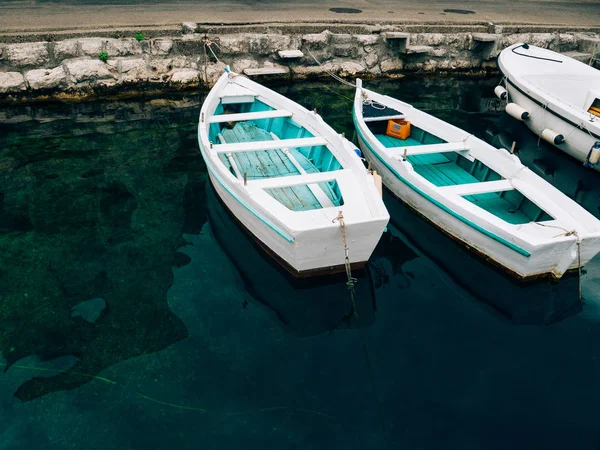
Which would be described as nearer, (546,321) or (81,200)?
(546,321)

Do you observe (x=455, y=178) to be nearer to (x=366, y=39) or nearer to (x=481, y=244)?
(x=481, y=244)

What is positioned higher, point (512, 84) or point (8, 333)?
point (512, 84)

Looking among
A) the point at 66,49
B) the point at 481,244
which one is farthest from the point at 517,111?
the point at 66,49

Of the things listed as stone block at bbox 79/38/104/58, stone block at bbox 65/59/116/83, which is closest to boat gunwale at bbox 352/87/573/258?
stone block at bbox 65/59/116/83

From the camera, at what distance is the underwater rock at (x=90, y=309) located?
7771 mm

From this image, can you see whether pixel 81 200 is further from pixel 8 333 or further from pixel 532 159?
pixel 532 159

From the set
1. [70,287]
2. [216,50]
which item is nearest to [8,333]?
[70,287]

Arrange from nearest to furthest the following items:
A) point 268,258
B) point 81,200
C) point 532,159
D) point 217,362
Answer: point 217,362 → point 268,258 → point 81,200 → point 532,159

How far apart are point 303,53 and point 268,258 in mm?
11288

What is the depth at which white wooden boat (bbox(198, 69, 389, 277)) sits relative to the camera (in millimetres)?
7922

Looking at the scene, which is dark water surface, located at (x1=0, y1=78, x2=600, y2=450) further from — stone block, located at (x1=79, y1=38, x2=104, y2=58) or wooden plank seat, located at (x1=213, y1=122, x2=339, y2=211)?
stone block, located at (x1=79, y1=38, x2=104, y2=58)

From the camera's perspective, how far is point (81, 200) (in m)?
10.7

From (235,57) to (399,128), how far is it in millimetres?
7735

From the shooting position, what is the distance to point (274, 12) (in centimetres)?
1903
